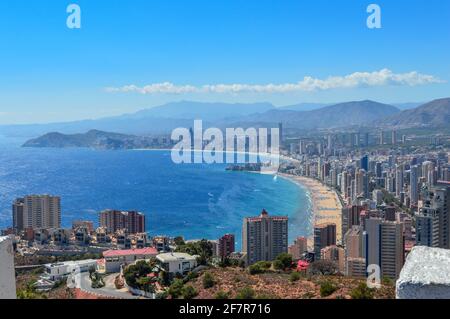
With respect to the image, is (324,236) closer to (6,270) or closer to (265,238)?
(265,238)

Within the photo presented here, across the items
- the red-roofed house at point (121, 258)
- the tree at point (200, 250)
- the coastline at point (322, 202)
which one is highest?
the tree at point (200, 250)

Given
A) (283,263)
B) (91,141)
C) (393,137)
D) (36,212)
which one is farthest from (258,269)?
(91,141)

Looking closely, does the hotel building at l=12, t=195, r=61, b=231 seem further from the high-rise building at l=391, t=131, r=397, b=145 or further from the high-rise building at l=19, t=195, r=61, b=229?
the high-rise building at l=391, t=131, r=397, b=145

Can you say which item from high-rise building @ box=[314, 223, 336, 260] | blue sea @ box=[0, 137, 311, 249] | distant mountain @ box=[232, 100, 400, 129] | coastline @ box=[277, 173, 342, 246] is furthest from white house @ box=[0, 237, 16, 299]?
distant mountain @ box=[232, 100, 400, 129]

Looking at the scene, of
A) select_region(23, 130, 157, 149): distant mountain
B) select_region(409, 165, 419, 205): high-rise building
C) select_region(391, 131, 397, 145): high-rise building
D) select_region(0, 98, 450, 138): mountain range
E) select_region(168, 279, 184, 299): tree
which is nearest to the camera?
select_region(168, 279, 184, 299): tree

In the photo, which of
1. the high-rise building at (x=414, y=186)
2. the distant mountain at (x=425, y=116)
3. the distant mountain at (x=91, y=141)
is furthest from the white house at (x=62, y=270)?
the distant mountain at (x=91, y=141)

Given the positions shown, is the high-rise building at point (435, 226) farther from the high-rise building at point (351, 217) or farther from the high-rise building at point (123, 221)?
the high-rise building at point (123, 221)
